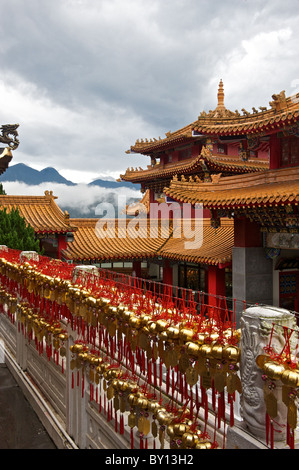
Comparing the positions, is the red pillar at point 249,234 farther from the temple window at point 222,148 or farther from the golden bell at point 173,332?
the temple window at point 222,148

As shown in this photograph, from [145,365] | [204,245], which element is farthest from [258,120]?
[145,365]

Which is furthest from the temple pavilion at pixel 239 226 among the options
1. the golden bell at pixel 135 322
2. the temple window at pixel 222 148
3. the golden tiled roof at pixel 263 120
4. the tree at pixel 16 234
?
the golden bell at pixel 135 322

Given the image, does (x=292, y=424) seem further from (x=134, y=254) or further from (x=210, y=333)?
(x=134, y=254)

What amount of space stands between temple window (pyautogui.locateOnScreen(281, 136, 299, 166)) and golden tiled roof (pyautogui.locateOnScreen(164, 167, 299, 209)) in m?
0.58

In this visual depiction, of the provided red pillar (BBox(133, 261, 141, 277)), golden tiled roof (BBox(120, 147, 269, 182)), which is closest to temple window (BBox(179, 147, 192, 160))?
golden tiled roof (BBox(120, 147, 269, 182))

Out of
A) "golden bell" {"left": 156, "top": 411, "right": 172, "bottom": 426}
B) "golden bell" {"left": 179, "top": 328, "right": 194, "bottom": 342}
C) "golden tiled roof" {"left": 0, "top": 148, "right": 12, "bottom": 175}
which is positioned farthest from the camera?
"golden tiled roof" {"left": 0, "top": 148, "right": 12, "bottom": 175}

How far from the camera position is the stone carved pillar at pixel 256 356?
283 centimetres

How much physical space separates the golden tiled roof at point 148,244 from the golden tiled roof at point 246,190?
240 cm

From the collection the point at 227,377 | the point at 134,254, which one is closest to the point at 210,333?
the point at 227,377

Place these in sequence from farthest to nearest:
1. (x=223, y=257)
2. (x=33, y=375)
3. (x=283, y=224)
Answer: (x=223, y=257) → (x=283, y=224) → (x=33, y=375)

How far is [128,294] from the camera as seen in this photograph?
15.4ft

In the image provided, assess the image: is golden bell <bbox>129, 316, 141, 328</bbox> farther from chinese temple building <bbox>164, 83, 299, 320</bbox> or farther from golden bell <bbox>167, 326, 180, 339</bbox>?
chinese temple building <bbox>164, 83, 299, 320</bbox>

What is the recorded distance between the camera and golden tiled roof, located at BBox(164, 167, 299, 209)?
366 inches
